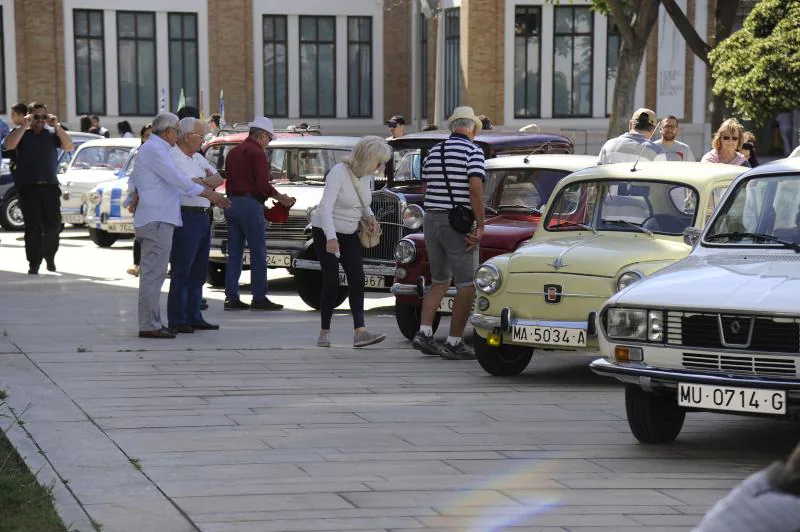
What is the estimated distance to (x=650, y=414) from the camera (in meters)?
8.57

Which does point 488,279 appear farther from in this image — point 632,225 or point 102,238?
point 102,238

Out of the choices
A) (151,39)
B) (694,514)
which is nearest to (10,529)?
(694,514)

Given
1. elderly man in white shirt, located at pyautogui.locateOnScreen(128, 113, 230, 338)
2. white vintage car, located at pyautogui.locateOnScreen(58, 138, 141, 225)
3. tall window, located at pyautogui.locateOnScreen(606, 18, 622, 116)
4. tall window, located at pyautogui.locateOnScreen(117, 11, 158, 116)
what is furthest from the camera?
tall window, located at pyautogui.locateOnScreen(117, 11, 158, 116)

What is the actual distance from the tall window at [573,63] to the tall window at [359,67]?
781 centimetres

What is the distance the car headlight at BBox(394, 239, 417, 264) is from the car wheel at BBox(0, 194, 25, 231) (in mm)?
16850

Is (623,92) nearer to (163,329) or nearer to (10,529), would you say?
(163,329)

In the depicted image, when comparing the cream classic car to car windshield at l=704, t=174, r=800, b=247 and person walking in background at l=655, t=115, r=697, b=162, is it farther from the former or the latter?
person walking in background at l=655, t=115, r=697, b=162

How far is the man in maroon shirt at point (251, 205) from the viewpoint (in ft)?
50.2

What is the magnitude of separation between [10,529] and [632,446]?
12.1ft

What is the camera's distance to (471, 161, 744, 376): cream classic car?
10516 mm

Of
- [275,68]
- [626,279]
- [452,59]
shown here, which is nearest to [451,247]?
[626,279]

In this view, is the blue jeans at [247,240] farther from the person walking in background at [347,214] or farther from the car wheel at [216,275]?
the person walking in background at [347,214]

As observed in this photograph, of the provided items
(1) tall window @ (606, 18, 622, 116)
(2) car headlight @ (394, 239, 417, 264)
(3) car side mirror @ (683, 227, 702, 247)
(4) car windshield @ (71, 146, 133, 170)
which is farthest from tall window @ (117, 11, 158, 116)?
(3) car side mirror @ (683, 227, 702, 247)

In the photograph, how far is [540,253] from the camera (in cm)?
1096
